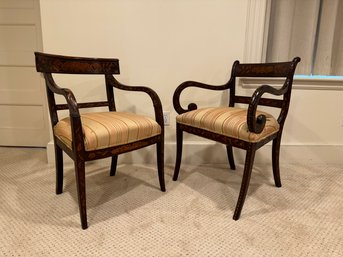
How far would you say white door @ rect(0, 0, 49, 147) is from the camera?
203cm

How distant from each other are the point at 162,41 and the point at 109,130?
925 mm

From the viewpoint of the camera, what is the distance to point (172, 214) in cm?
131

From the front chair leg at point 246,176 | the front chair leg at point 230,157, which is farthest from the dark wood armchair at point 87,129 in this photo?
the front chair leg at point 230,157

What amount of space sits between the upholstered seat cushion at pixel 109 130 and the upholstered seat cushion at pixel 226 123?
22cm

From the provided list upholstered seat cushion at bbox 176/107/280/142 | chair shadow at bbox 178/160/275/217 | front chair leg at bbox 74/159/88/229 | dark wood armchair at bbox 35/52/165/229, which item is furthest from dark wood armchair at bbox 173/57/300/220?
front chair leg at bbox 74/159/88/229

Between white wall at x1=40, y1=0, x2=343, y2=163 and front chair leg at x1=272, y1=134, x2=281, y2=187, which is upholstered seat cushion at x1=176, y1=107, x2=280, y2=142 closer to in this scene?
front chair leg at x1=272, y1=134, x2=281, y2=187

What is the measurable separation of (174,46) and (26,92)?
1339mm

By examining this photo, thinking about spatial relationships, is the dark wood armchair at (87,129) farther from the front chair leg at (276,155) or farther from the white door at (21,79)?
the white door at (21,79)

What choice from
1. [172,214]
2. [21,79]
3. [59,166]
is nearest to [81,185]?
[59,166]

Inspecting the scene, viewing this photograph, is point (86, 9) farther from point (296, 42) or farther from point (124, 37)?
point (296, 42)

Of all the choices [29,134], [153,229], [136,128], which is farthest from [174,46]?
[29,134]

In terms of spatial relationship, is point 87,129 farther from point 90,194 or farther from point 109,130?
point 90,194

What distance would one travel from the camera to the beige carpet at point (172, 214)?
1.07 m

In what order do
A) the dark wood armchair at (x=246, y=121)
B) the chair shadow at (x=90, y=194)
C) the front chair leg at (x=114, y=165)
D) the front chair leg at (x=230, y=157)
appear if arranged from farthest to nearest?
the front chair leg at (x=230, y=157)
the front chair leg at (x=114, y=165)
the chair shadow at (x=90, y=194)
the dark wood armchair at (x=246, y=121)
